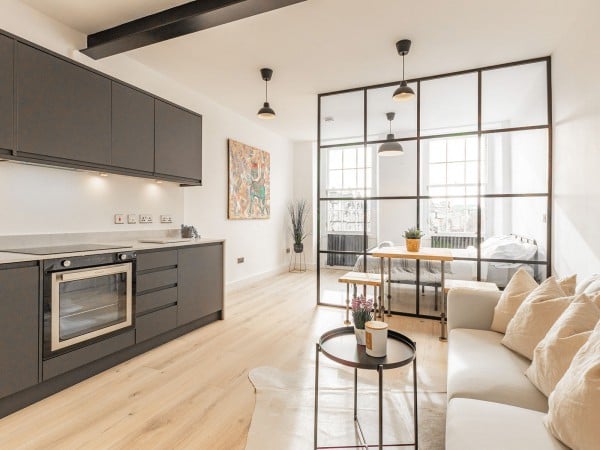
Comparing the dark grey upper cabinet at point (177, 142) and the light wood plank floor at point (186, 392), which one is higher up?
the dark grey upper cabinet at point (177, 142)

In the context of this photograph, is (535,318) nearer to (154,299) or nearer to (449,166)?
(449,166)

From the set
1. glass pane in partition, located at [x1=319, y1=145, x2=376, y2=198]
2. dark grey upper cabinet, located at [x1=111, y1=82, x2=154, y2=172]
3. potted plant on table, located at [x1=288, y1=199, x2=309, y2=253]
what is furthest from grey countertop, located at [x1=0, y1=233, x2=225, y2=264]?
potted plant on table, located at [x1=288, y1=199, x2=309, y2=253]

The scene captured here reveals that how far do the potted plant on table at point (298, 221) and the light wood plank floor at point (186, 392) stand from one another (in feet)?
10.1

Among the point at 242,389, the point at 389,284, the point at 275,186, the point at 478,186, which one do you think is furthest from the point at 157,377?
the point at 275,186

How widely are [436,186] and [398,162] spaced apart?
0.53 meters

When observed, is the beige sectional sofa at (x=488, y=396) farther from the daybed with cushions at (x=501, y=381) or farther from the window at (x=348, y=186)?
the window at (x=348, y=186)

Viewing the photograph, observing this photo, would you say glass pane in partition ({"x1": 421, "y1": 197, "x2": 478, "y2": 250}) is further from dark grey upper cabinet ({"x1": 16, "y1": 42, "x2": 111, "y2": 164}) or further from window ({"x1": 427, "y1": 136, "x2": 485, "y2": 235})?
dark grey upper cabinet ({"x1": 16, "y1": 42, "x2": 111, "y2": 164})

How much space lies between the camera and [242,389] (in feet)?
7.30

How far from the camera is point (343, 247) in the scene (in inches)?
184

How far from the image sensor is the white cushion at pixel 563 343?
1.28 metres

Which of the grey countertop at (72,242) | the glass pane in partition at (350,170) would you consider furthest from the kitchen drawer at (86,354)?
the glass pane in partition at (350,170)

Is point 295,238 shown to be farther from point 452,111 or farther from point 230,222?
point 452,111

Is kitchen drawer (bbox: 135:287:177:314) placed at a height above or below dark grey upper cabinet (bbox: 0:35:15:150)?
below

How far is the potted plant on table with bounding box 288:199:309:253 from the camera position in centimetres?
672
